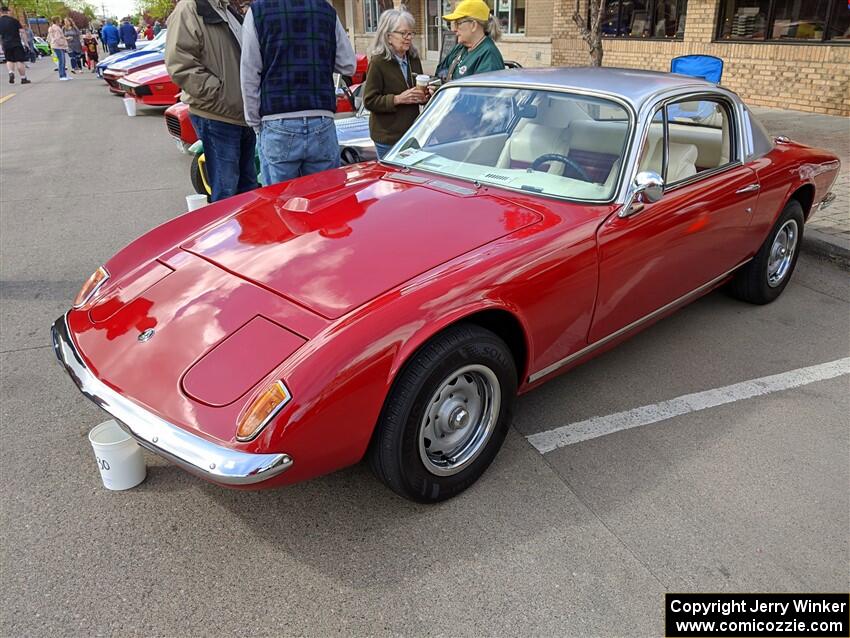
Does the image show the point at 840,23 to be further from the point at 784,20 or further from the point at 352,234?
the point at 352,234

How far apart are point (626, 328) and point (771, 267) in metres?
1.80

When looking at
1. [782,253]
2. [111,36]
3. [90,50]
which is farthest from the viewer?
[111,36]

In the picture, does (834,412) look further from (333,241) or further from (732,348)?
(333,241)

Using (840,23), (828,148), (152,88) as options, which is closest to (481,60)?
(828,148)

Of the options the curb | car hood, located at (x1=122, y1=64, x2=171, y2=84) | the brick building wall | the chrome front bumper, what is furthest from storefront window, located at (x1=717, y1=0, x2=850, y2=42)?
the chrome front bumper

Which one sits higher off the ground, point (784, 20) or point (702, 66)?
point (784, 20)

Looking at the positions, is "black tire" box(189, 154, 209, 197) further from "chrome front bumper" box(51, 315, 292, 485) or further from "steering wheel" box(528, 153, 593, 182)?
"chrome front bumper" box(51, 315, 292, 485)

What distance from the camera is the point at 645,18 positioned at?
13719 mm

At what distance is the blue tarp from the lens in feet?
26.8

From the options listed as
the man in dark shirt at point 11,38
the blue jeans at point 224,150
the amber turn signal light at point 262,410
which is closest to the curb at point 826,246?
the blue jeans at point 224,150

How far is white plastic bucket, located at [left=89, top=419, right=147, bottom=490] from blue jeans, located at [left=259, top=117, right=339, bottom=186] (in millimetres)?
2237

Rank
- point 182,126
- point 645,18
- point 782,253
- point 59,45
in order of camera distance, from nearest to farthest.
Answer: point 782,253 < point 182,126 < point 645,18 < point 59,45

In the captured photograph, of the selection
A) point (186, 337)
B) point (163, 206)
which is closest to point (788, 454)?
point (186, 337)

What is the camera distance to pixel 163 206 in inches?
279
